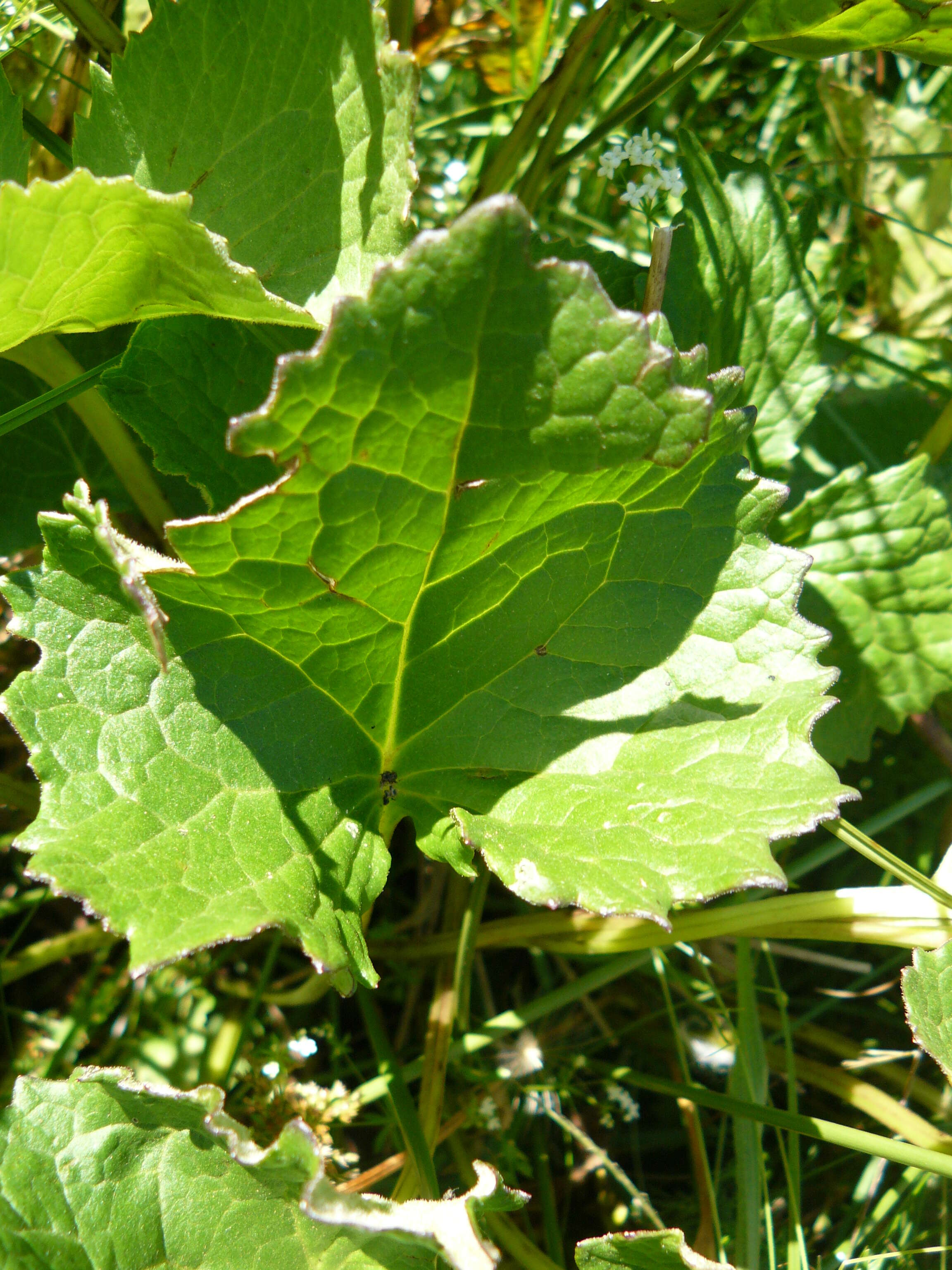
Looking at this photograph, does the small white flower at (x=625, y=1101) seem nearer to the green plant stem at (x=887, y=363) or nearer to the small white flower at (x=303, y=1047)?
the small white flower at (x=303, y=1047)

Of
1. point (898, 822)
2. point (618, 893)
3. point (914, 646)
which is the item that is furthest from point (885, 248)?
point (618, 893)

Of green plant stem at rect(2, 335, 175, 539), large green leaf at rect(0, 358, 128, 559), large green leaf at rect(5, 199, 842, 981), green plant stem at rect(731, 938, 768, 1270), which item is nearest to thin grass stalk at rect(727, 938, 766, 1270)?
green plant stem at rect(731, 938, 768, 1270)

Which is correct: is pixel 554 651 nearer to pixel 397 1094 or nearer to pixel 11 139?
pixel 397 1094

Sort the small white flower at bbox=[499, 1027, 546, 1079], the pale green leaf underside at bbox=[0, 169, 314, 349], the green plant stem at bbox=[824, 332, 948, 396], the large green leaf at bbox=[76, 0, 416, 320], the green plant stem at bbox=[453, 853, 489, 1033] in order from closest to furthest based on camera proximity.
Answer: the pale green leaf underside at bbox=[0, 169, 314, 349] → the large green leaf at bbox=[76, 0, 416, 320] → the green plant stem at bbox=[453, 853, 489, 1033] → the small white flower at bbox=[499, 1027, 546, 1079] → the green plant stem at bbox=[824, 332, 948, 396]

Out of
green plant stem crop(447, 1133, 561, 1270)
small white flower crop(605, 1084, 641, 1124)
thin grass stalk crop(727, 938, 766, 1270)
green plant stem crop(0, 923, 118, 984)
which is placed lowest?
green plant stem crop(447, 1133, 561, 1270)

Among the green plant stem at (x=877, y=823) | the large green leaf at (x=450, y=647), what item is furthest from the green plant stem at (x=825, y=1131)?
the large green leaf at (x=450, y=647)

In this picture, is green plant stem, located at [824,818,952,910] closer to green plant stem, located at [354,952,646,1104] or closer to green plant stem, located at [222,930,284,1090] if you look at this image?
green plant stem, located at [354,952,646,1104]

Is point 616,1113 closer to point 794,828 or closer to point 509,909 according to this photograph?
point 509,909
